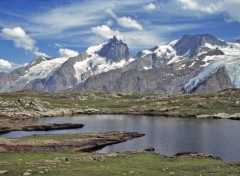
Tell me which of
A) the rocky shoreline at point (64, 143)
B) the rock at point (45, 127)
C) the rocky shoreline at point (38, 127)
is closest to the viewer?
the rocky shoreline at point (64, 143)

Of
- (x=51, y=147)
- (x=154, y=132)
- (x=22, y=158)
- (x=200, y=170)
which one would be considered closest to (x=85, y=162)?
(x=22, y=158)

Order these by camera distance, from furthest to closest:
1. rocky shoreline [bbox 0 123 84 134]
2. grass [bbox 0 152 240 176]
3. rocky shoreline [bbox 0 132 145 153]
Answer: rocky shoreline [bbox 0 123 84 134] < rocky shoreline [bbox 0 132 145 153] < grass [bbox 0 152 240 176]

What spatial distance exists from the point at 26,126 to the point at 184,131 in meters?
61.8

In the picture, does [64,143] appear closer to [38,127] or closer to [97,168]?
[97,168]

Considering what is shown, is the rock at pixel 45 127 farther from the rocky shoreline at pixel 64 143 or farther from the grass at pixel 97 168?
the grass at pixel 97 168

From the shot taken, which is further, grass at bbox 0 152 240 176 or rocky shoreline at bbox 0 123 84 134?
rocky shoreline at bbox 0 123 84 134

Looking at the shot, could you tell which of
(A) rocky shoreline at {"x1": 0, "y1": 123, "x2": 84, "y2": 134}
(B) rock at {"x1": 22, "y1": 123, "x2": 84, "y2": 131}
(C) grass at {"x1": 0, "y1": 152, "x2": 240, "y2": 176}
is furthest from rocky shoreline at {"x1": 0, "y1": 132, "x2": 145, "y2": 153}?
(A) rocky shoreline at {"x1": 0, "y1": 123, "x2": 84, "y2": 134}

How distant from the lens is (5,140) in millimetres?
103188

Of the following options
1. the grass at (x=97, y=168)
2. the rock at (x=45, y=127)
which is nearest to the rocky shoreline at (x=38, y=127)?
the rock at (x=45, y=127)

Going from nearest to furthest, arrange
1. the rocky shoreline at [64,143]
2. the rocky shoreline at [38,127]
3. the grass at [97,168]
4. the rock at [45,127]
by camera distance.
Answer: the grass at [97,168] → the rocky shoreline at [64,143] → the rocky shoreline at [38,127] → the rock at [45,127]

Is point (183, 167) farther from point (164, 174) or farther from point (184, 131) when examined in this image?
point (184, 131)

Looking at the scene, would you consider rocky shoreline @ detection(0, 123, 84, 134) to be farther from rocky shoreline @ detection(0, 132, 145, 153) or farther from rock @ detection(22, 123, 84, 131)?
rocky shoreline @ detection(0, 132, 145, 153)

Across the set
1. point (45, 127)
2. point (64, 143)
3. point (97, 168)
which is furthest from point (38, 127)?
point (97, 168)

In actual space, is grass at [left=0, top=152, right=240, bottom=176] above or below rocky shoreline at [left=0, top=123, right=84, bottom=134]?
below
